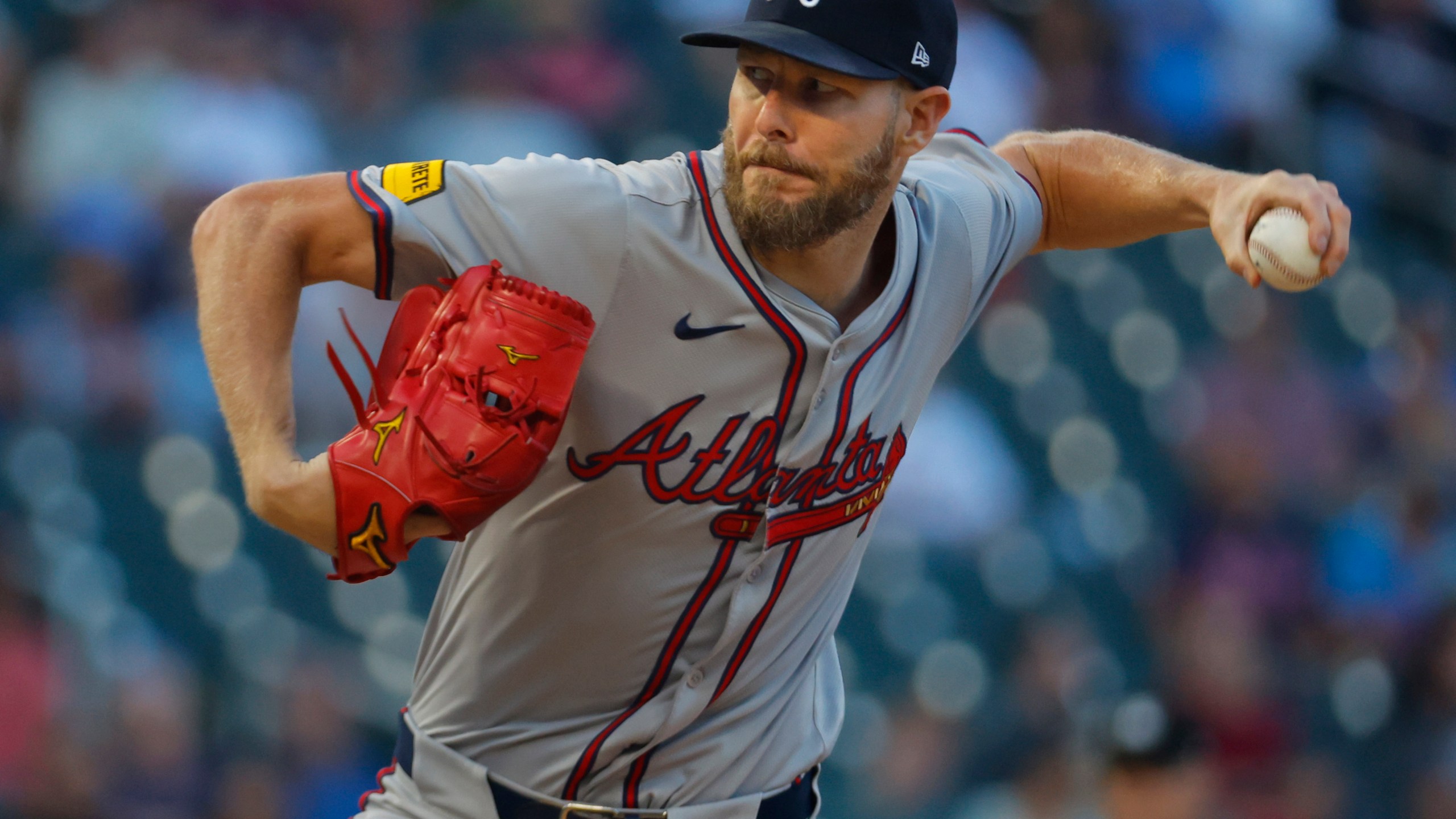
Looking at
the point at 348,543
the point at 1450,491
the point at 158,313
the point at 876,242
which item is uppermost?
the point at 876,242

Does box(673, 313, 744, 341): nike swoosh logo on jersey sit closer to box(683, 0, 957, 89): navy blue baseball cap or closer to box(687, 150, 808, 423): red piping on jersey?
box(687, 150, 808, 423): red piping on jersey

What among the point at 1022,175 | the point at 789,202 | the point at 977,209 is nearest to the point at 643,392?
the point at 789,202

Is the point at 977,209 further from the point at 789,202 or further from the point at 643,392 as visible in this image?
the point at 643,392

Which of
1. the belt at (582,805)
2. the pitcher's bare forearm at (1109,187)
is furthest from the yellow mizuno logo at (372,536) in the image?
the pitcher's bare forearm at (1109,187)

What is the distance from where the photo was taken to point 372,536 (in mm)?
1752

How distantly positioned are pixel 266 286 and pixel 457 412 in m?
0.29

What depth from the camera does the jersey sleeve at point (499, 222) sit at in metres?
1.93

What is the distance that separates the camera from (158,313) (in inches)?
185

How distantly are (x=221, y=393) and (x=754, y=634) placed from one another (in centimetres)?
85

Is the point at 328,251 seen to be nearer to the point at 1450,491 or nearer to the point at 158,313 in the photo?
the point at 158,313

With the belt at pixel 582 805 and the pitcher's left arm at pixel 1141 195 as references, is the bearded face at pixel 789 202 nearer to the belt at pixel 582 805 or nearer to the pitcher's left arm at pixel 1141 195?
the pitcher's left arm at pixel 1141 195

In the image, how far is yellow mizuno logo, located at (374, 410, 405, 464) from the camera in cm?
176

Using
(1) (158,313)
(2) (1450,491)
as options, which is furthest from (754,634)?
(2) (1450,491)

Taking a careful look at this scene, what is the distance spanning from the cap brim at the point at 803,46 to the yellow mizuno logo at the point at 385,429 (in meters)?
0.69
